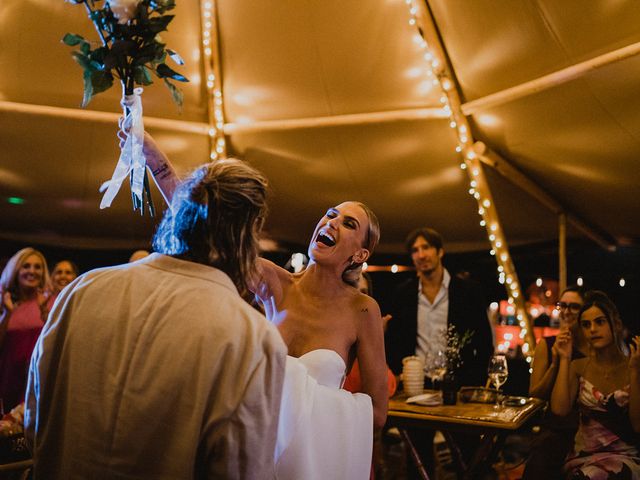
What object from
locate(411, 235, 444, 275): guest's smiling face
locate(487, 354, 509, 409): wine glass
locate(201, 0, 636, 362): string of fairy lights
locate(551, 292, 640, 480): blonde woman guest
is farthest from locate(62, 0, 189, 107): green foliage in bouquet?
locate(201, 0, 636, 362): string of fairy lights

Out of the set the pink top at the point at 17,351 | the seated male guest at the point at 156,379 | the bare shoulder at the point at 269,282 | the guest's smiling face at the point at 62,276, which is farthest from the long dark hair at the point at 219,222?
the guest's smiling face at the point at 62,276

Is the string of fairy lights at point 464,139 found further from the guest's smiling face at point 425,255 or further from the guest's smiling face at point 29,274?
the guest's smiling face at point 29,274

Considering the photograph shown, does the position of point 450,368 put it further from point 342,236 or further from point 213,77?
point 213,77

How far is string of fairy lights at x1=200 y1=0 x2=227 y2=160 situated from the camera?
5.55 metres

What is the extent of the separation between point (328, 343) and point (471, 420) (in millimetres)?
984

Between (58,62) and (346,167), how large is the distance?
2.82m

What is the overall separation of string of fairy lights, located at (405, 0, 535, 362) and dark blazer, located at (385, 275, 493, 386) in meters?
1.70

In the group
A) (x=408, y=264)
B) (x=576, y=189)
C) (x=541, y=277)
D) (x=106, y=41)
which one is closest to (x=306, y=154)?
(x=576, y=189)

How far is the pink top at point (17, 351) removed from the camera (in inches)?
144

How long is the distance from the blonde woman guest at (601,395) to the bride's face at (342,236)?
5.02ft

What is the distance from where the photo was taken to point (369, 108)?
583cm

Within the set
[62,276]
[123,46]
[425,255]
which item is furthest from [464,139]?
[123,46]

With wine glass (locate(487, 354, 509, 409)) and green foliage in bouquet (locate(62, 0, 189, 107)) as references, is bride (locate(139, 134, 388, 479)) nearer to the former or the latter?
green foliage in bouquet (locate(62, 0, 189, 107))

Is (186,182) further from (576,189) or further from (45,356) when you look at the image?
(576,189)
